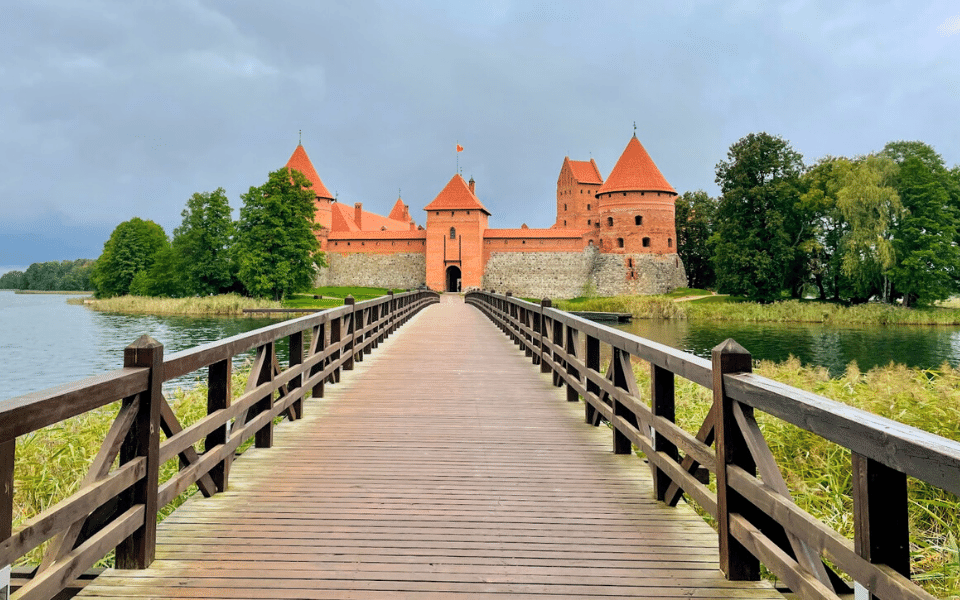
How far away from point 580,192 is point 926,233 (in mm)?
33837

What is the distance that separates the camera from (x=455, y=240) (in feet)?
157

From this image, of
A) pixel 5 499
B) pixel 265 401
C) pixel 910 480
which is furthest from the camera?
pixel 910 480

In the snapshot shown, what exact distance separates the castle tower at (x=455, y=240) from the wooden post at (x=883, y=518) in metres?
46.3

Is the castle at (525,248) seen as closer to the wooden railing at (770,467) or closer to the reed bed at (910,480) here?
the reed bed at (910,480)

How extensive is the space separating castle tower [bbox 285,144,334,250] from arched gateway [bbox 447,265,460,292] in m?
10.2

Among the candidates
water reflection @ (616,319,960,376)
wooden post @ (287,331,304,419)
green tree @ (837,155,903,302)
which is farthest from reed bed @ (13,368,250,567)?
green tree @ (837,155,903,302)

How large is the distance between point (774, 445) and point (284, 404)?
3.98 metres

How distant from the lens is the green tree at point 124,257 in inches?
1820

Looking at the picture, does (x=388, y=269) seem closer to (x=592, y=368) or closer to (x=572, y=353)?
(x=572, y=353)

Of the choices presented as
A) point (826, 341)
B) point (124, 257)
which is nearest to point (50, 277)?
point (124, 257)

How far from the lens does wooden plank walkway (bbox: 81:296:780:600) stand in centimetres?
236

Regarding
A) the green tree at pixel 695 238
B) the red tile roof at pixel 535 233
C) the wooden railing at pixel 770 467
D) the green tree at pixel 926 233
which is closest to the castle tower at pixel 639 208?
the red tile roof at pixel 535 233

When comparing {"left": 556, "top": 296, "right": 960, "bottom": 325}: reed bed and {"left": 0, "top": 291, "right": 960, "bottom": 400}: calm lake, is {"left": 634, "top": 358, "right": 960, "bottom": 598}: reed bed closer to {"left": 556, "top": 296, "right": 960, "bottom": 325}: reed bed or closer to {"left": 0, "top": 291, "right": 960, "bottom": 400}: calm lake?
{"left": 0, "top": 291, "right": 960, "bottom": 400}: calm lake

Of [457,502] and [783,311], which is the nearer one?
[457,502]
